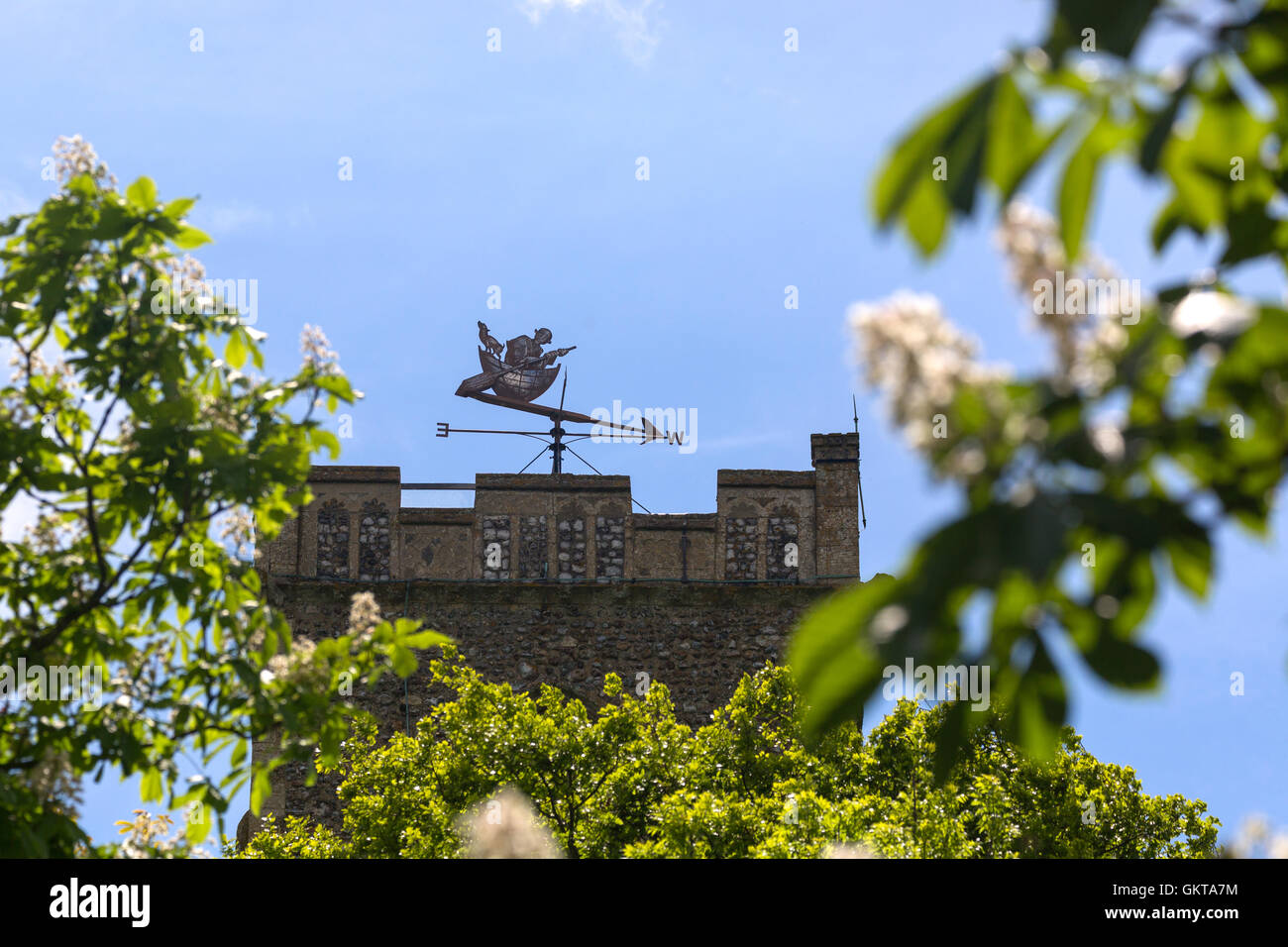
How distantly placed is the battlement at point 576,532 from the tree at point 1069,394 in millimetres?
17830

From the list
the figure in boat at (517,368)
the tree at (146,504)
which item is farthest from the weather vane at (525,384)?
the tree at (146,504)

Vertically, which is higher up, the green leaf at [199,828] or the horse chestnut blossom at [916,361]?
the horse chestnut blossom at [916,361]

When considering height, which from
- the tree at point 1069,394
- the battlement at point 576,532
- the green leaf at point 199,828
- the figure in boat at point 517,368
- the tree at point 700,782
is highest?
the figure in boat at point 517,368

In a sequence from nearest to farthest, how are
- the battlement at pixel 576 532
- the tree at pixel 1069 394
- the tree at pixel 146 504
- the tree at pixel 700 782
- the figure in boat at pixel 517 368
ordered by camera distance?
the tree at pixel 1069 394 → the tree at pixel 146 504 → the tree at pixel 700 782 → the battlement at pixel 576 532 → the figure in boat at pixel 517 368

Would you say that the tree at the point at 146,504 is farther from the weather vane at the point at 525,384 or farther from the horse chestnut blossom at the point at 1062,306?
the weather vane at the point at 525,384

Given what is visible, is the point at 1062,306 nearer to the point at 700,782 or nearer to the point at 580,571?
the point at 700,782

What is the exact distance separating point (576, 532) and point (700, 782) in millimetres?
6271

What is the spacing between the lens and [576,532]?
19969 millimetres

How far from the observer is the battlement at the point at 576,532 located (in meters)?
19.7

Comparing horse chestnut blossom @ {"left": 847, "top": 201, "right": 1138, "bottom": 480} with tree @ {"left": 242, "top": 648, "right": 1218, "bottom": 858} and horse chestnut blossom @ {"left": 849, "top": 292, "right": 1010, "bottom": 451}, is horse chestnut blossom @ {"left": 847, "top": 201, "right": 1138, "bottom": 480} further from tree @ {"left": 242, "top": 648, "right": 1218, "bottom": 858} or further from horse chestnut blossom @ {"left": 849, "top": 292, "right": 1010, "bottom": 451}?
tree @ {"left": 242, "top": 648, "right": 1218, "bottom": 858}

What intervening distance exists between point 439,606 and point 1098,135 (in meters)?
18.2
